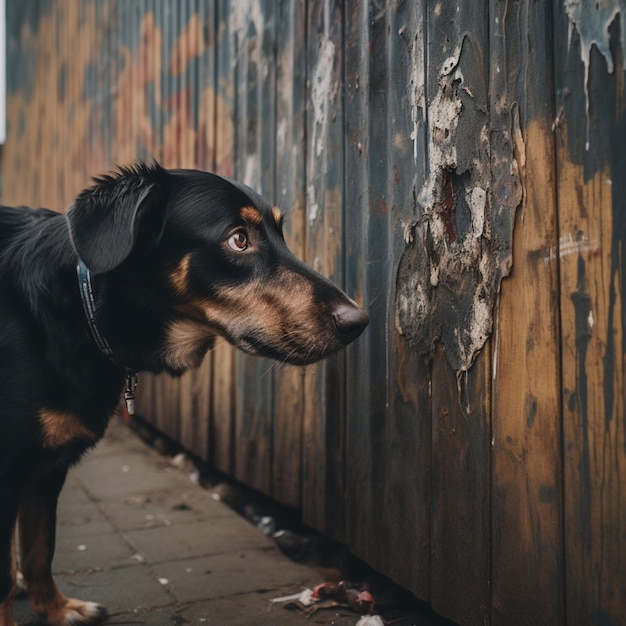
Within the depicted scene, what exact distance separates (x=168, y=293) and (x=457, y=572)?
4.58 ft

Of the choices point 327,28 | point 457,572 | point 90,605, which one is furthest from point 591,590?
point 327,28

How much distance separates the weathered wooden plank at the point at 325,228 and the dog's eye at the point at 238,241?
648mm

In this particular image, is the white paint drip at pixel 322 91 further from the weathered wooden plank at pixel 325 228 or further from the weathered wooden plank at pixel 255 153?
the weathered wooden plank at pixel 255 153

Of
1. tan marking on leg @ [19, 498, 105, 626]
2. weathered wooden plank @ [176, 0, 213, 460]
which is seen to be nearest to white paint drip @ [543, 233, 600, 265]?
tan marking on leg @ [19, 498, 105, 626]

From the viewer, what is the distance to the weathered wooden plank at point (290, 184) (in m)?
3.39

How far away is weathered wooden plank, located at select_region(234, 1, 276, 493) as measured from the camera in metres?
3.73

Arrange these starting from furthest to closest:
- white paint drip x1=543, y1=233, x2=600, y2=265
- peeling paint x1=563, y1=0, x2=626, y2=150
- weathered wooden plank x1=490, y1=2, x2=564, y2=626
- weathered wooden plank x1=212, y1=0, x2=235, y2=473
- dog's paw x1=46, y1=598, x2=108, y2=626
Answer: weathered wooden plank x1=212, y1=0, x2=235, y2=473, dog's paw x1=46, y1=598, x2=108, y2=626, weathered wooden plank x1=490, y1=2, x2=564, y2=626, white paint drip x1=543, y1=233, x2=600, y2=265, peeling paint x1=563, y1=0, x2=626, y2=150

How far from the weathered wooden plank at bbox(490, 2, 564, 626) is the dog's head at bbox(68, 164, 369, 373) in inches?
21.0

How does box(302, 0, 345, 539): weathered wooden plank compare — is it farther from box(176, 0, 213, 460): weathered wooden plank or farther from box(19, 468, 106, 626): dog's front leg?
box(176, 0, 213, 460): weathered wooden plank

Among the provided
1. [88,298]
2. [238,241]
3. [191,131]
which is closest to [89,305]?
[88,298]

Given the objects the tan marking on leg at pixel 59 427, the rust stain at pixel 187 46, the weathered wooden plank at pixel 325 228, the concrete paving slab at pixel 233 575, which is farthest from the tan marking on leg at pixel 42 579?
the rust stain at pixel 187 46

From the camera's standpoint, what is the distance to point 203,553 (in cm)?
352

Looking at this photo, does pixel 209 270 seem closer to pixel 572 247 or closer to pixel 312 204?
pixel 312 204

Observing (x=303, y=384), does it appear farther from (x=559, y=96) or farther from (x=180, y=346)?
(x=559, y=96)
